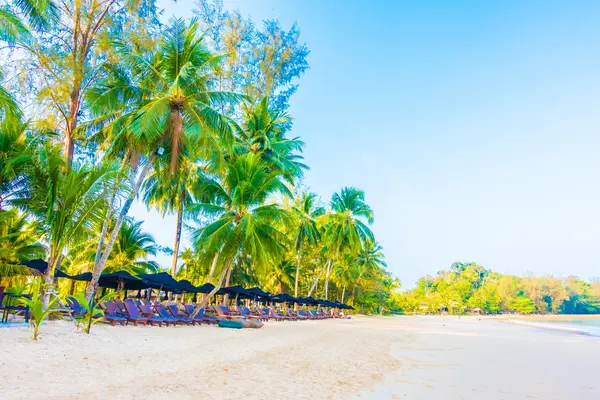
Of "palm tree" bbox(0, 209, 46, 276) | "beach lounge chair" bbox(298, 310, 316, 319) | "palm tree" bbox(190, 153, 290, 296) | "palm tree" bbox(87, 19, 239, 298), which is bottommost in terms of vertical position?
"beach lounge chair" bbox(298, 310, 316, 319)

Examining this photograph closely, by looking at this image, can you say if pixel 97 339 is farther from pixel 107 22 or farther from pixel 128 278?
pixel 107 22

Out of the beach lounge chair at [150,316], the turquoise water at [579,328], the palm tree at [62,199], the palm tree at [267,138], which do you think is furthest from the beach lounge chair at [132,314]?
the turquoise water at [579,328]

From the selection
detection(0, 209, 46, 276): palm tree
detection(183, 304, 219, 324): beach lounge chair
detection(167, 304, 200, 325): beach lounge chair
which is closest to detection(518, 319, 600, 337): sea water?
detection(183, 304, 219, 324): beach lounge chair

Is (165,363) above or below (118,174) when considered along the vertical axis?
below

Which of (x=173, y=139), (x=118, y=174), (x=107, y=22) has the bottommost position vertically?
(x=118, y=174)

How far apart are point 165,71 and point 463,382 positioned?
42.4ft

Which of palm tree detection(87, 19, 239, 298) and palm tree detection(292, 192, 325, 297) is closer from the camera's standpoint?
palm tree detection(87, 19, 239, 298)

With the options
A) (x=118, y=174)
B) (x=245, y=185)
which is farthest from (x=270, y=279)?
(x=118, y=174)

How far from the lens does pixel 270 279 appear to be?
3528 cm

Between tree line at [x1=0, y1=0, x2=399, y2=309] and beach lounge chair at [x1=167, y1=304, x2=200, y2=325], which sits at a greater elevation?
tree line at [x1=0, y1=0, x2=399, y2=309]

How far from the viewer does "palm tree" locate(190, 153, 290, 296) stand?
14.5 m

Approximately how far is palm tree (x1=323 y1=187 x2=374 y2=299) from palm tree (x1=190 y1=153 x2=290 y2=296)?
1510 cm

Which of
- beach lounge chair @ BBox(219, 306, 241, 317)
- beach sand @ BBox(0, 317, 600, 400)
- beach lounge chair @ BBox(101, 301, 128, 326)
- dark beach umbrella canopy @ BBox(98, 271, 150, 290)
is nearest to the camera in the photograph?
beach sand @ BBox(0, 317, 600, 400)

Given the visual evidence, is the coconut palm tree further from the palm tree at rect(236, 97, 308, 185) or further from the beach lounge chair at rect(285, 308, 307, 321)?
the beach lounge chair at rect(285, 308, 307, 321)
